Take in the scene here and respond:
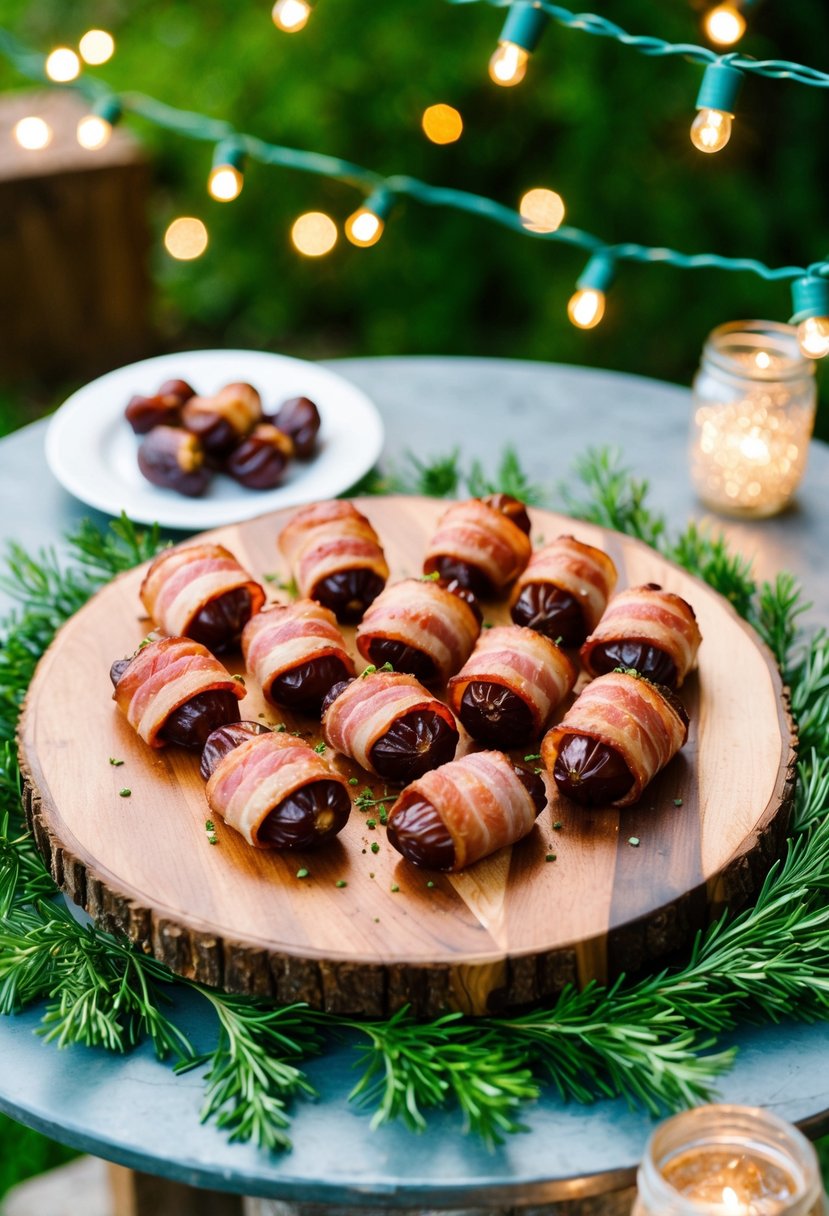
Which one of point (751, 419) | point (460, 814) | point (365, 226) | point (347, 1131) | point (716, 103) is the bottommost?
point (347, 1131)

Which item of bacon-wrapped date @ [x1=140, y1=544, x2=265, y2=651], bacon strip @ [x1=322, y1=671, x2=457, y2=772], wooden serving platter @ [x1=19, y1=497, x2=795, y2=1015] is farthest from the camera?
bacon-wrapped date @ [x1=140, y1=544, x2=265, y2=651]

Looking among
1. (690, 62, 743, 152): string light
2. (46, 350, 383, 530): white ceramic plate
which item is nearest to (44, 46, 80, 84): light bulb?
(46, 350, 383, 530): white ceramic plate

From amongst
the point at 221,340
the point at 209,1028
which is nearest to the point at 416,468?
the point at 209,1028

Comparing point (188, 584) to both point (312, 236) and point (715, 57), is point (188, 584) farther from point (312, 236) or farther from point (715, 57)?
point (312, 236)

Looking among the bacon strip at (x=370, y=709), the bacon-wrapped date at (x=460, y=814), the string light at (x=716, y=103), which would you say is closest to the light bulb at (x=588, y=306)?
the string light at (x=716, y=103)

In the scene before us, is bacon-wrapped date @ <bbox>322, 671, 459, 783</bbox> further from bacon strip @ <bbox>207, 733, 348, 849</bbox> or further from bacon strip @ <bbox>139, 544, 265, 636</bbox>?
bacon strip @ <bbox>139, 544, 265, 636</bbox>

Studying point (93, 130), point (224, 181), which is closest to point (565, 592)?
point (224, 181)
